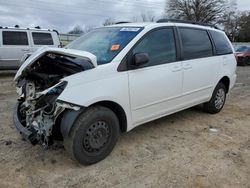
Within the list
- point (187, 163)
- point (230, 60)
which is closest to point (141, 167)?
point (187, 163)

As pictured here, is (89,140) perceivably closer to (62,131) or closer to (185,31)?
(62,131)

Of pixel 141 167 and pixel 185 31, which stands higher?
pixel 185 31

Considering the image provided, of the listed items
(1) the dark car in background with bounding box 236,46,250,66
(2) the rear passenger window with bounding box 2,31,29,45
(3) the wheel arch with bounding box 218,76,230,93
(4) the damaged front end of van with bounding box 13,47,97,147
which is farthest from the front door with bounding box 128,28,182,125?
(1) the dark car in background with bounding box 236,46,250,66

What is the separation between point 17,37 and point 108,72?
913cm

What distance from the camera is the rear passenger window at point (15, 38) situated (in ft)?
36.8

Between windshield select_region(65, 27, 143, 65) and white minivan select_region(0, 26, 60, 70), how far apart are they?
7500mm

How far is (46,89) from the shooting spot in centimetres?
344

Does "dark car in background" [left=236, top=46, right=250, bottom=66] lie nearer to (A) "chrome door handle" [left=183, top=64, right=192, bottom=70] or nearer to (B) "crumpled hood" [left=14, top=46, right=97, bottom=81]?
(A) "chrome door handle" [left=183, top=64, right=192, bottom=70]

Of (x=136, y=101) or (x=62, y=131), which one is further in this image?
(x=136, y=101)

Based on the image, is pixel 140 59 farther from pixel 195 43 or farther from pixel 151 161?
pixel 195 43

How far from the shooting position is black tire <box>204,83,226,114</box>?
571cm

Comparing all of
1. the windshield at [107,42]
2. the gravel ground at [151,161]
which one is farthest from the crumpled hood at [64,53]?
the gravel ground at [151,161]

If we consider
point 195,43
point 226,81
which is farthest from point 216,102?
point 195,43

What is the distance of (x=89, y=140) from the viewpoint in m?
3.50
